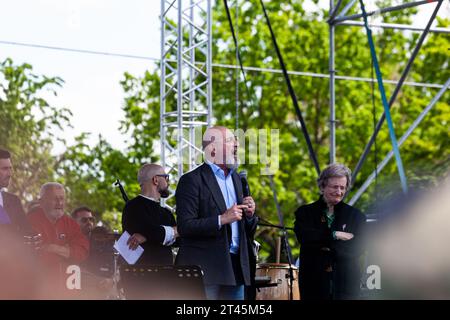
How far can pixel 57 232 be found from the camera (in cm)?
782

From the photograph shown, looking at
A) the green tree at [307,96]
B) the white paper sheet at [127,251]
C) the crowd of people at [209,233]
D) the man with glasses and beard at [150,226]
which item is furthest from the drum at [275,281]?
the green tree at [307,96]

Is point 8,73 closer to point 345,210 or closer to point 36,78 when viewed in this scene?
point 36,78

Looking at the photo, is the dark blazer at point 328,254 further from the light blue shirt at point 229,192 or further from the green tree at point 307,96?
the green tree at point 307,96

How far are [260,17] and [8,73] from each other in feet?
37.9

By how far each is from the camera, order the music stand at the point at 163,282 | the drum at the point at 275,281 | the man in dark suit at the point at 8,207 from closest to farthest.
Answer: the music stand at the point at 163,282 → the man in dark suit at the point at 8,207 → the drum at the point at 275,281

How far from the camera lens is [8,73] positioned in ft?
71.7

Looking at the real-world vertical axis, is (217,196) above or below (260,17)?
below

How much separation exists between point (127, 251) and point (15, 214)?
83cm

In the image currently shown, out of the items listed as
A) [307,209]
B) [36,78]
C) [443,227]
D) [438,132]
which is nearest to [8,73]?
[36,78]

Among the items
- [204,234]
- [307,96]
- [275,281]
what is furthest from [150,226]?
[307,96]

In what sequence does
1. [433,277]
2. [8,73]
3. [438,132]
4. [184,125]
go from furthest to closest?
[438,132], [8,73], [184,125], [433,277]

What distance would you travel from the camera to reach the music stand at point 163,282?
5.40m

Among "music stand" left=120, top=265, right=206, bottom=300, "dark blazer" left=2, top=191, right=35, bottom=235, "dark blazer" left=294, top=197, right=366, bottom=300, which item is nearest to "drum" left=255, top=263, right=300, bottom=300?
"dark blazer" left=294, top=197, right=366, bottom=300
